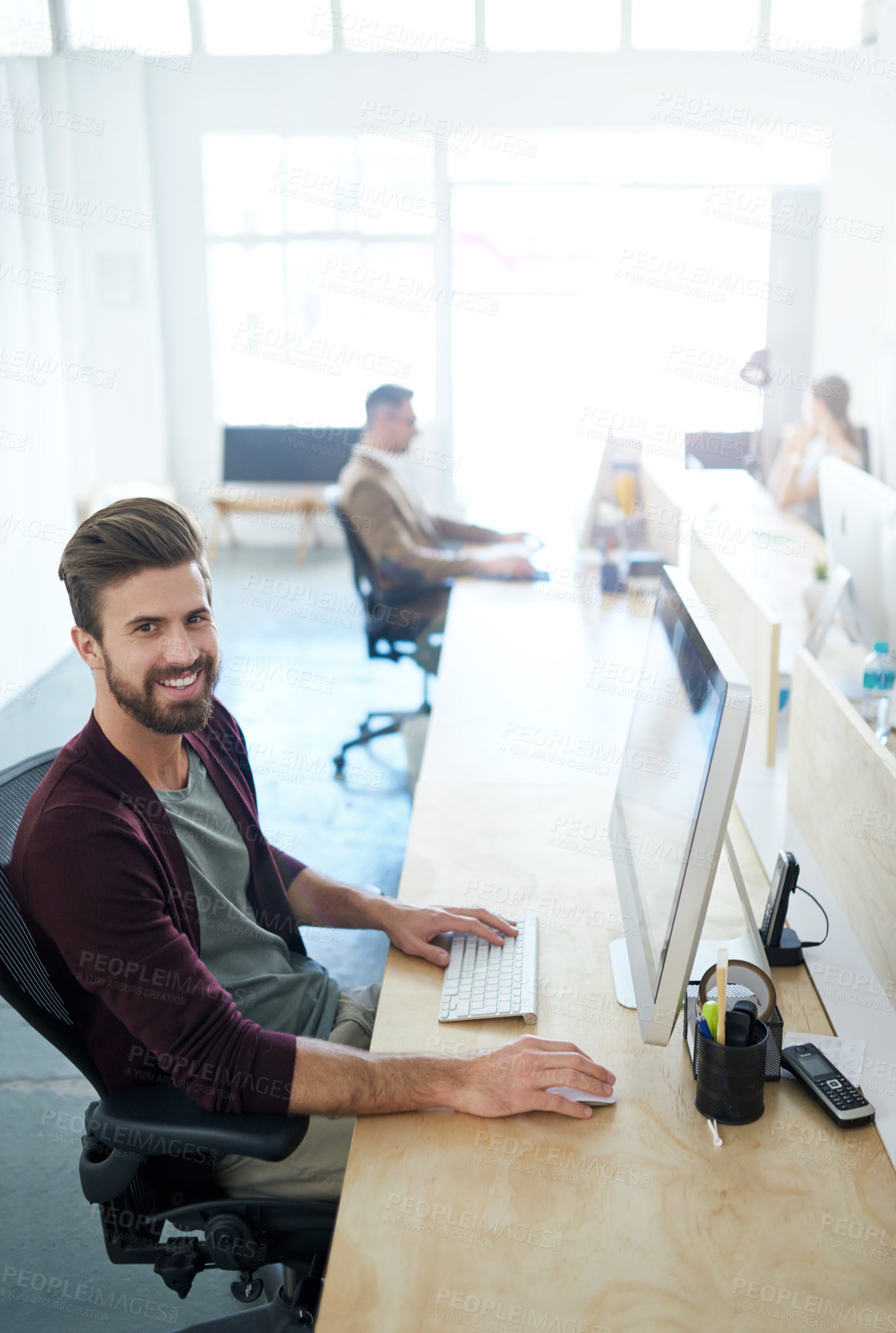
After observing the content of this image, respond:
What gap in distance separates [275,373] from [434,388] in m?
1.07

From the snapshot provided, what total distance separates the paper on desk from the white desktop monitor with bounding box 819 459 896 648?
1.12 m

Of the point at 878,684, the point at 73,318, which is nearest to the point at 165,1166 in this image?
the point at 878,684

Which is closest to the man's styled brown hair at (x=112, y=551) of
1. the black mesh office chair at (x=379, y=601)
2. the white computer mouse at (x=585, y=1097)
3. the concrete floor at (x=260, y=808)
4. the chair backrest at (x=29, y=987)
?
the chair backrest at (x=29, y=987)

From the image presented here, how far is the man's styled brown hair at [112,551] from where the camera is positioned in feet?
4.72

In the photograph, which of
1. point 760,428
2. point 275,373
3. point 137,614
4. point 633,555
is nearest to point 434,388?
point 275,373

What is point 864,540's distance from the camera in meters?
2.33

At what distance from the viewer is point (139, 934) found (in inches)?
49.3

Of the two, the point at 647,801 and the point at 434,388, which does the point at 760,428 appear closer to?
the point at 434,388

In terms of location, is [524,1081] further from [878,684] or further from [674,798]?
[878,684]

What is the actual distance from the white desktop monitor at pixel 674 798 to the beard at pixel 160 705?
0.60 m

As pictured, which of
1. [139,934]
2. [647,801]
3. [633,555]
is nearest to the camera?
[139,934]

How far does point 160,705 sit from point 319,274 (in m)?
6.37

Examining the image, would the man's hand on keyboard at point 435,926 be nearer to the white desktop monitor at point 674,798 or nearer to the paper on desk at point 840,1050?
the white desktop monitor at point 674,798

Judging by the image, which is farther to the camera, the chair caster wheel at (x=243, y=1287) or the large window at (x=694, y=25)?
the large window at (x=694, y=25)
